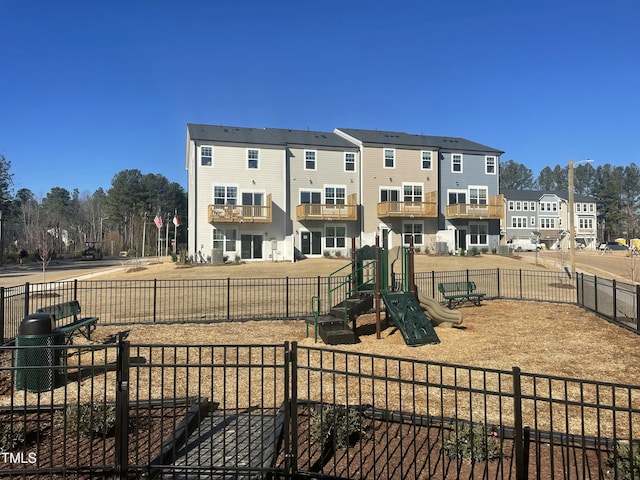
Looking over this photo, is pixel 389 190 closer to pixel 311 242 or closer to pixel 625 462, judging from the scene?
pixel 311 242

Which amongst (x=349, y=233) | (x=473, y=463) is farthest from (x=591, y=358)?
(x=349, y=233)

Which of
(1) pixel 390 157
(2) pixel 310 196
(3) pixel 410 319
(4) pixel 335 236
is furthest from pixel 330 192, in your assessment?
(3) pixel 410 319

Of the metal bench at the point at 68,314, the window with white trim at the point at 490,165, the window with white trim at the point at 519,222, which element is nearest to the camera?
the metal bench at the point at 68,314

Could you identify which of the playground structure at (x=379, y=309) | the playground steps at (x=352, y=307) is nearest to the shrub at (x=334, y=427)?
the playground structure at (x=379, y=309)

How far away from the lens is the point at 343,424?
457cm

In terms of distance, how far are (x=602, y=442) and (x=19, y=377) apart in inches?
323

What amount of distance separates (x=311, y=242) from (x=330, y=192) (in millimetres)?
4826

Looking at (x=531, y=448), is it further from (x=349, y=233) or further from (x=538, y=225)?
(x=538, y=225)

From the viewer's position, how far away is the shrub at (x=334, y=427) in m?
4.46

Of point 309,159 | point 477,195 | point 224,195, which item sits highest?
point 309,159

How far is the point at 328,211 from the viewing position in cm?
3509

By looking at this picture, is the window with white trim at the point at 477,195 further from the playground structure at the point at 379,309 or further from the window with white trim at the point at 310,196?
the playground structure at the point at 379,309

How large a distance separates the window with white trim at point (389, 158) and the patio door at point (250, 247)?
13.7 meters

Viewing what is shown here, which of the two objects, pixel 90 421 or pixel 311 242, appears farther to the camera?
pixel 311 242
